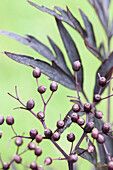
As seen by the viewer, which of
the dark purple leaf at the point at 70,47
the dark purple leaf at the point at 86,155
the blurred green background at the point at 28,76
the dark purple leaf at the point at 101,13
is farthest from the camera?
the blurred green background at the point at 28,76

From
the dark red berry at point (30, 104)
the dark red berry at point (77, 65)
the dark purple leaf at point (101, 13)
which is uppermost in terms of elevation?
the dark purple leaf at point (101, 13)

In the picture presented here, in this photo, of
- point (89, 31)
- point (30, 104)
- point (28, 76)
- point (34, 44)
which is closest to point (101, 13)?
point (89, 31)

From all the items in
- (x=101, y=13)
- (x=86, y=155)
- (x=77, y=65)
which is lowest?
(x=86, y=155)

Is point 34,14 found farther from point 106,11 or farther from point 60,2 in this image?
point 106,11

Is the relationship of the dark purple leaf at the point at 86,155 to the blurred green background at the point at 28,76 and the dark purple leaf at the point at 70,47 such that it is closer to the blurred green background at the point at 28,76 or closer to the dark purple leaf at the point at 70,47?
the dark purple leaf at the point at 70,47

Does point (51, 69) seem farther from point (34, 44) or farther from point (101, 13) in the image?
point (101, 13)

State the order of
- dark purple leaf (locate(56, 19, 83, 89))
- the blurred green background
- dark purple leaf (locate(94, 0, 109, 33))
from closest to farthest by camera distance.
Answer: dark purple leaf (locate(56, 19, 83, 89)) < dark purple leaf (locate(94, 0, 109, 33)) < the blurred green background

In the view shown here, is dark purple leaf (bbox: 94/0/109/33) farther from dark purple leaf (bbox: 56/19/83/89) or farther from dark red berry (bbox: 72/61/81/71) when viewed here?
dark red berry (bbox: 72/61/81/71)

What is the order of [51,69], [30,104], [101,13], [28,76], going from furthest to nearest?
1. [28,76]
2. [101,13]
3. [51,69]
4. [30,104]

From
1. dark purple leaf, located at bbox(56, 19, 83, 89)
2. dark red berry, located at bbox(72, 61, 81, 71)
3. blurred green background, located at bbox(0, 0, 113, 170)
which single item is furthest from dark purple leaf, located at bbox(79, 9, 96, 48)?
blurred green background, located at bbox(0, 0, 113, 170)

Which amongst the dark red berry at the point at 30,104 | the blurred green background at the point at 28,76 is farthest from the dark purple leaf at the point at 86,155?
the blurred green background at the point at 28,76
